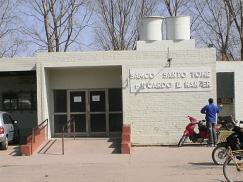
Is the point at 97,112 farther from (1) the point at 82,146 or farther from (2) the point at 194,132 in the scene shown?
(2) the point at 194,132

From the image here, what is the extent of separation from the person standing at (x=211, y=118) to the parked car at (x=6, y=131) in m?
7.40

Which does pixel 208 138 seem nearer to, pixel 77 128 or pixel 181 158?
pixel 181 158

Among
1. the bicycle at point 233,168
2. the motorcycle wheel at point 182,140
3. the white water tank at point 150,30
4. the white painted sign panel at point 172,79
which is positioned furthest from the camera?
the white water tank at point 150,30

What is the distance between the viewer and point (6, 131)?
21641 mm

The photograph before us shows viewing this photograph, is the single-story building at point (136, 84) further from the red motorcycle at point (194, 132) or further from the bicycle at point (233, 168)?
the bicycle at point (233, 168)

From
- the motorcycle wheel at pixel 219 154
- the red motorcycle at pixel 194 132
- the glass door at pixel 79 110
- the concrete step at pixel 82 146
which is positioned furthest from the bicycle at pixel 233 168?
the glass door at pixel 79 110

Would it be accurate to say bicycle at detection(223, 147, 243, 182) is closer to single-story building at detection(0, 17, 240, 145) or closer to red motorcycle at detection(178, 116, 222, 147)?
red motorcycle at detection(178, 116, 222, 147)

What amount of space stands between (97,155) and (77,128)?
18.0 feet

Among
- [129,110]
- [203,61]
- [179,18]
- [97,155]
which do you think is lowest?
[97,155]

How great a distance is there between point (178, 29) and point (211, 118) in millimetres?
5386

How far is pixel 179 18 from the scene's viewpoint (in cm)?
2461

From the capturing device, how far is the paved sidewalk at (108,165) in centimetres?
1352

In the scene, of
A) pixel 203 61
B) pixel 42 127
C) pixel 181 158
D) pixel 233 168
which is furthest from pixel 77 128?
pixel 233 168

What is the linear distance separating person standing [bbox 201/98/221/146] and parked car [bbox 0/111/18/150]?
740 cm
